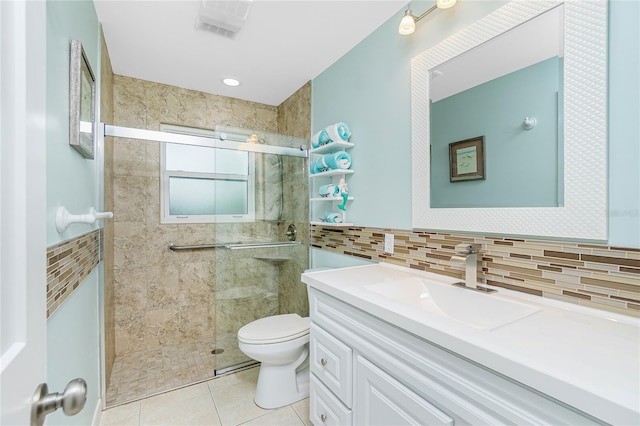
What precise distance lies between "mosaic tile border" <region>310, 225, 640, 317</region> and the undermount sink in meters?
0.11

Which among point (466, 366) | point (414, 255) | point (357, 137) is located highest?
Result: point (357, 137)

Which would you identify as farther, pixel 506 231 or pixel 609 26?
pixel 506 231

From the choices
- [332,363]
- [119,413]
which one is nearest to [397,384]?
[332,363]

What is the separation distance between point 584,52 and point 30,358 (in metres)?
1.60

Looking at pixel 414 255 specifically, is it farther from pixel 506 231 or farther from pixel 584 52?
pixel 584 52

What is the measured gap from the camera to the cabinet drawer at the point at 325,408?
1231 mm

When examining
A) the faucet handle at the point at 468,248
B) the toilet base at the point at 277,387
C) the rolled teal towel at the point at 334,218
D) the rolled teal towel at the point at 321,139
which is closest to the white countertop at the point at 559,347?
the faucet handle at the point at 468,248

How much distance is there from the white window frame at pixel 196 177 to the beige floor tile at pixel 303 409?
1289mm

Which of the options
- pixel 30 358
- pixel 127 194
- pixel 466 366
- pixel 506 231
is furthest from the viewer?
pixel 127 194

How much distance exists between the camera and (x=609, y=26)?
0.89 metres

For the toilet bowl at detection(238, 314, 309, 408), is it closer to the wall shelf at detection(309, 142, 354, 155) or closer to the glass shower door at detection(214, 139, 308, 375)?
the glass shower door at detection(214, 139, 308, 375)

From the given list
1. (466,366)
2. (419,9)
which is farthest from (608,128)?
(419,9)

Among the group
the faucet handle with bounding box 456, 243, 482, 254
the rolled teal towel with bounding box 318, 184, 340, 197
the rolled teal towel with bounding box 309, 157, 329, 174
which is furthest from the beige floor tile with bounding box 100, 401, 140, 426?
the faucet handle with bounding box 456, 243, 482, 254

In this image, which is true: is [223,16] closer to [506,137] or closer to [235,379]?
[506,137]
